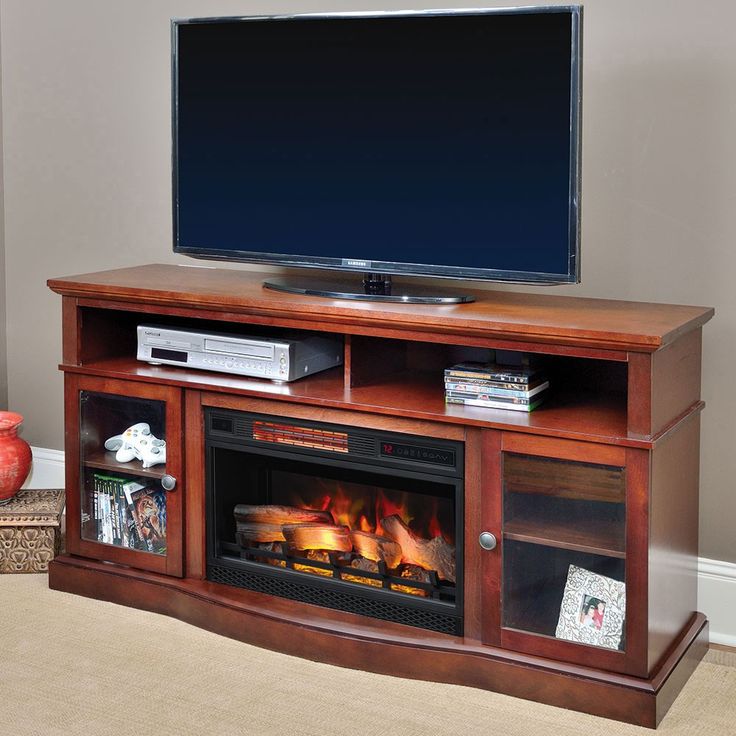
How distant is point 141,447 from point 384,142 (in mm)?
1043

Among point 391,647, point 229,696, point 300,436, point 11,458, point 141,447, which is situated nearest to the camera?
point 229,696

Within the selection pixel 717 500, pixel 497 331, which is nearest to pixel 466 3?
pixel 497 331

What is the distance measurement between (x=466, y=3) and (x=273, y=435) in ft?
4.18

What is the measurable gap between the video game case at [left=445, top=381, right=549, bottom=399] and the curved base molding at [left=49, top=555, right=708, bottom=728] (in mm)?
591

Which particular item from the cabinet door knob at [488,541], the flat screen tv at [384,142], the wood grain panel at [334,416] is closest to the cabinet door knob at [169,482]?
the wood grain panel at [334,416]

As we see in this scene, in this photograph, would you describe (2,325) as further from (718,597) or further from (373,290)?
(718,597)

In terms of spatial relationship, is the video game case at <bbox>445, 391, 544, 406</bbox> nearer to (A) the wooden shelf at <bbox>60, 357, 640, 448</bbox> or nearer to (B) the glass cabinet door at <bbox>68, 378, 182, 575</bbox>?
(A) the wooden shelf at <bbox>60, 357, 640, 448</bbox>

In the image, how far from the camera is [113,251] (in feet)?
12.2

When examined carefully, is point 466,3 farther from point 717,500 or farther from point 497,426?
point 717,500

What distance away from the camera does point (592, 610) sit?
98.8 inches

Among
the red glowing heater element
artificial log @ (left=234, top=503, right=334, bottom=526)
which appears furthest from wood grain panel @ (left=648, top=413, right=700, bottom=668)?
artificial log @ (left=234, top=503, right=334, bottom=526)

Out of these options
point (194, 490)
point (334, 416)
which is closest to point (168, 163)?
point (194, 490)

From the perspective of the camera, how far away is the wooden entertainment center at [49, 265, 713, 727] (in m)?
2.44

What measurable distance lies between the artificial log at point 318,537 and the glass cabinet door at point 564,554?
490 millimetres
